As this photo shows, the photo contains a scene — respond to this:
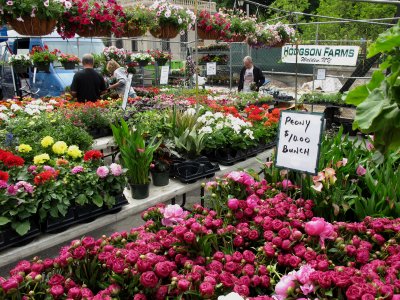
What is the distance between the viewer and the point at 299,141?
211 cm

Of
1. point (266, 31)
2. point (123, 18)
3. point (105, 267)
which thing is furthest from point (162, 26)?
point (105, 267)

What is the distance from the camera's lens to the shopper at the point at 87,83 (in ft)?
19.2

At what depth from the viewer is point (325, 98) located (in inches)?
312

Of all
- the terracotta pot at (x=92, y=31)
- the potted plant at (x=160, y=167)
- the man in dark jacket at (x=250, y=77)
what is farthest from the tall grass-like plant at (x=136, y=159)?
the man in dark jacket at (x=250, y=77)

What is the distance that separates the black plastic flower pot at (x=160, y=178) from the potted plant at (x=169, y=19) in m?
3.45

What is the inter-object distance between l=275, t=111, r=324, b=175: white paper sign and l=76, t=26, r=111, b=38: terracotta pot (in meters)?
3.47

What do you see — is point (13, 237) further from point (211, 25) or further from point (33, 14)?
point (211, 25)

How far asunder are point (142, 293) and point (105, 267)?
0.26 metres

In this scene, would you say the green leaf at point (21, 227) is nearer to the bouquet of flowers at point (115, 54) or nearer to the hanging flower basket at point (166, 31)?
the hanging flower basket at point (166, 31)

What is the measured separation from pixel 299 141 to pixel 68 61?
8487 millimetres

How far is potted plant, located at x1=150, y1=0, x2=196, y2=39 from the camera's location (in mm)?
5730

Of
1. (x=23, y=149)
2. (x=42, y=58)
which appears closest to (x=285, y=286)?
(x=23, y=149)

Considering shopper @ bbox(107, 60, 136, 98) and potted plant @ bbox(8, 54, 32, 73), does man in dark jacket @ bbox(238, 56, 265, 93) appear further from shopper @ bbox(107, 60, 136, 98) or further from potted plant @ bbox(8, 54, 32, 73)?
potted plant @ bbox(8, 54, 32, 73)

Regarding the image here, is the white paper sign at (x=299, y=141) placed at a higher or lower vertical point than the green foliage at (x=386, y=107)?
lower
